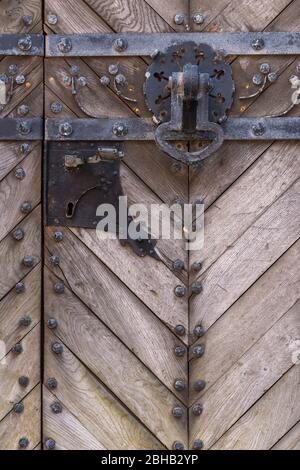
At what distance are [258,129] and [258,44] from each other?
0.23 metres

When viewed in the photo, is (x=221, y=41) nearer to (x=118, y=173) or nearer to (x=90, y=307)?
(x=118, y=173)

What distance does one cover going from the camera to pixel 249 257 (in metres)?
2.43

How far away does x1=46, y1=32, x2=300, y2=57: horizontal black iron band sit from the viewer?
2.38 metres

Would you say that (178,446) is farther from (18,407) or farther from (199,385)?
(18,407)

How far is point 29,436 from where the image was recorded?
2436 millimetres

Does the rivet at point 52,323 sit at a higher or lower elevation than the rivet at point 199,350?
higher

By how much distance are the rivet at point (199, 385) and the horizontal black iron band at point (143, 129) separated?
2.24ft

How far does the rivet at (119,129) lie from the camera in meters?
2.39

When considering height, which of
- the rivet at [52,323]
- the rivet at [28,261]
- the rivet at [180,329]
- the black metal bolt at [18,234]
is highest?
the black metal bolt at [18,234]

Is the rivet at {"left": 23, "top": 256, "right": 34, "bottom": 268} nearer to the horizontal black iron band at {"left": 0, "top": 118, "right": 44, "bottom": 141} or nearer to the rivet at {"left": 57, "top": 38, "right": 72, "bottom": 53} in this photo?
the horizontal black iron band at {"left": 0, "top": 118, "right": 44, "bottom": 141}

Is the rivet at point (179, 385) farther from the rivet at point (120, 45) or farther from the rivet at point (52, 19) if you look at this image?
the rivet at point (52, 19)

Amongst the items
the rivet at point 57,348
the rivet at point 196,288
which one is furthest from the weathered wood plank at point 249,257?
the rivet at point 57,348

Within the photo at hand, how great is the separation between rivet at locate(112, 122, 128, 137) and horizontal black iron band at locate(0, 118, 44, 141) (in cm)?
20

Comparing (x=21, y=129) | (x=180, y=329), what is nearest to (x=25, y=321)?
(x=180, y=329)
